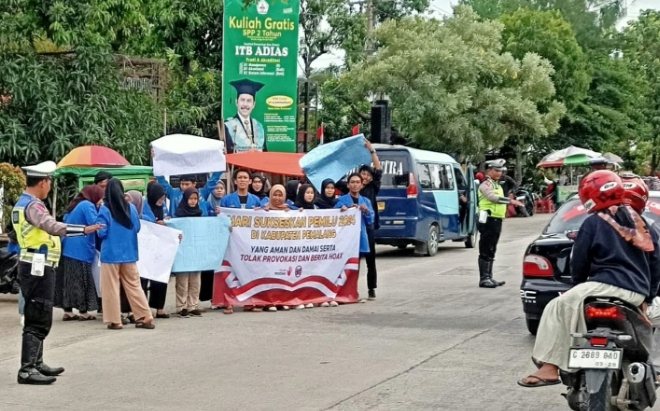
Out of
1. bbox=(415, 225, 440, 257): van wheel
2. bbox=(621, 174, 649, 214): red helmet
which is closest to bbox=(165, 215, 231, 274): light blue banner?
bbox=(621, 174, 649, 214): red helmet

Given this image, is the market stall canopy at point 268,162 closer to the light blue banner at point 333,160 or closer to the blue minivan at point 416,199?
the blue minivan at point 416,199

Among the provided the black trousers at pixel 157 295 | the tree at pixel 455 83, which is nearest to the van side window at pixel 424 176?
the black trousers at pixel 157 295

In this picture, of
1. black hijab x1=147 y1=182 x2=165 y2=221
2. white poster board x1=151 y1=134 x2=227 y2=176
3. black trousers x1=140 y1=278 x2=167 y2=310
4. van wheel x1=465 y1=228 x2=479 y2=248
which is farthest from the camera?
van wheel x1=465 y1=228 x2=479 y2=248

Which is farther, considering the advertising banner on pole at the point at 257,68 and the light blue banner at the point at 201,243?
the advertising banner on pole at the point at 257,68

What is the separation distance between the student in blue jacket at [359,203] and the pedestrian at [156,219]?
2392 millimetres

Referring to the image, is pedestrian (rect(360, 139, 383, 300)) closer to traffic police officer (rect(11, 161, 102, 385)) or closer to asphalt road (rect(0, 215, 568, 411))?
asphalt road (rect(0, 215, 568, 411))

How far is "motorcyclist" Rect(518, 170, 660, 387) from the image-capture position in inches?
268

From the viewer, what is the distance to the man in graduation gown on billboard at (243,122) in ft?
79.3

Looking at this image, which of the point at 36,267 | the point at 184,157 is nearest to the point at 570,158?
the point at 184,157

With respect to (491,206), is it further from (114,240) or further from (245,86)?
(245,86)

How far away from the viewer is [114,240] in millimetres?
11914

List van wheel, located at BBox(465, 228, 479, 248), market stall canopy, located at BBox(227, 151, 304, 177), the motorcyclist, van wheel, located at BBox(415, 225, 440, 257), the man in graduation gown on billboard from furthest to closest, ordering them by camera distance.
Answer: van wheel, located at BBox(465, 228, 479, 248)
the man in graduation gown on billboard
van wheel, located at BBox(415, 225, 440, 257)
market stall canopy, located at BBox(227, 151, 304, 177)
the motorcyclist

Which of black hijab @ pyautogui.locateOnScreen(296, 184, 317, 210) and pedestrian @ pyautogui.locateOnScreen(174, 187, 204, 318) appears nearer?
pedestrian @ pyautogui.locateOnScreen(174, 187, 204, 318)

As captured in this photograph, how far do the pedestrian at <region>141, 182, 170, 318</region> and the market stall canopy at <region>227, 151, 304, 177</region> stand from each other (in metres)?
6.66
